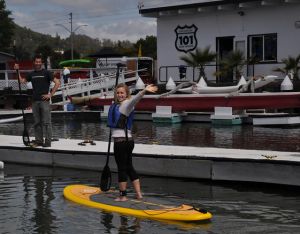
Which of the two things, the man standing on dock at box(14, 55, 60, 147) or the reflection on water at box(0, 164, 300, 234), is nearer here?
the reflection on water at box(0, 164, 300, 234)

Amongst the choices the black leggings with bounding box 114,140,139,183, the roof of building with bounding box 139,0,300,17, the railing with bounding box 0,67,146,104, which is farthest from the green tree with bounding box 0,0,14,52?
the black leggings with bounding box 114,140,139,183

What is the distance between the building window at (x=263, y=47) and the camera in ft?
80.9

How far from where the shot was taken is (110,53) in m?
37.9

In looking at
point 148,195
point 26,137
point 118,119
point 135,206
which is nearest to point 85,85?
point 26,137

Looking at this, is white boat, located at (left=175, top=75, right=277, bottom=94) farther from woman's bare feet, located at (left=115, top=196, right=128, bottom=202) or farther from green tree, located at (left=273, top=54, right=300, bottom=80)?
woman's bare feet, located at (left=115, top=196, right=128, bottom=202)

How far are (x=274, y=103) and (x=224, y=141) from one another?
502 cm

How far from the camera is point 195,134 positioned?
16922 millimetres

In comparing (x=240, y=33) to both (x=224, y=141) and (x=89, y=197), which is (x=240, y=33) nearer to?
(x=224, y=141)

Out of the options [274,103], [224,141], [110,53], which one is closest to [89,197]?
[224,141]

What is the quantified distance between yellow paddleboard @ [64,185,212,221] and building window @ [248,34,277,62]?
1680 cm

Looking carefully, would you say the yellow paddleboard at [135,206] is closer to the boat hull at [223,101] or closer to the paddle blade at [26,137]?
the paddle blade at [26,137]

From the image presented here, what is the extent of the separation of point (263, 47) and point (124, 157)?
1806cm

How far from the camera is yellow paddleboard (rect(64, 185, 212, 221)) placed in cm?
742

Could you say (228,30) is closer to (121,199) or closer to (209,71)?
(209,71)
